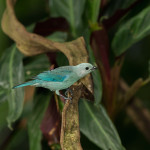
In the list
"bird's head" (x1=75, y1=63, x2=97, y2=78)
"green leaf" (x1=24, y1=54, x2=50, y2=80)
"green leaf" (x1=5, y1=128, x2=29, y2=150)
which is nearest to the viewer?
"bird's head" (x1=75, y1=63, x2=97, y2=78)

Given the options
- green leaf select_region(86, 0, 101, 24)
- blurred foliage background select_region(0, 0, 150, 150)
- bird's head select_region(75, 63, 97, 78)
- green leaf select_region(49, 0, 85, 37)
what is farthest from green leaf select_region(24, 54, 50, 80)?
bird's head select_region(75, 63, 97, 78)

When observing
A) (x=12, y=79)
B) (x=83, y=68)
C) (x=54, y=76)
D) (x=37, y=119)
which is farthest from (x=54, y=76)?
(x=37, y=119)

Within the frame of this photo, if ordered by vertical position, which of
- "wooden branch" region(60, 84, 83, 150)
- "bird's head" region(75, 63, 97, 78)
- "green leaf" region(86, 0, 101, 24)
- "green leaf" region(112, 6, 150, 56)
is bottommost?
"wooden branch" region(60, 84, 83, 150)

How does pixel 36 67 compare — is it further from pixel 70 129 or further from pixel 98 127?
pixel 70 129

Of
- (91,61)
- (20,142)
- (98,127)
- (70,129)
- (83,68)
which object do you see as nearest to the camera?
(70,129)

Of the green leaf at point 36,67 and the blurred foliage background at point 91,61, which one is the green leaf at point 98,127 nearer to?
the blurred foliage background at point 91,61

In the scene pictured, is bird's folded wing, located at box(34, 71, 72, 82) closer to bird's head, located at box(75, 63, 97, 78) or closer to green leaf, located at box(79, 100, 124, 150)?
bird's head, located at box(75, 63, 97, 78)
